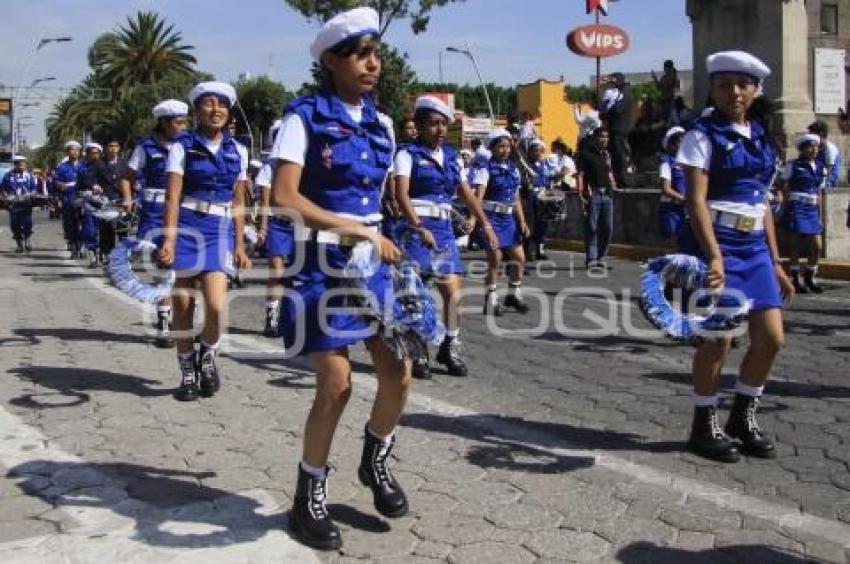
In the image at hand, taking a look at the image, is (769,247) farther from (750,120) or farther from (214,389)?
(214,389)

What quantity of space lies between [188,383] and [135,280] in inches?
35.2

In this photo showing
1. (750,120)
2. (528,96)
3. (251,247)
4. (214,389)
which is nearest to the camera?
(750,120)

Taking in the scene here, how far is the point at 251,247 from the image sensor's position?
32.5 feet

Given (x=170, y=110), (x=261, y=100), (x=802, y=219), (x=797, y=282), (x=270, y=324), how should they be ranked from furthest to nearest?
1. (x=261, y=100)
2. (x=797, y=282)
3. (x=802, y=219)
4. (x=270, y=324)
5. (x=170, y=110)

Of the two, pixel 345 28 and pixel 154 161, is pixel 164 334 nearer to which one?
pixel 154 161

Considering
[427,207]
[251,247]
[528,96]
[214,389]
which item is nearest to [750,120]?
[427,207]

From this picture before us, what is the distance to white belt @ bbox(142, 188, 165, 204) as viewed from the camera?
8578mm

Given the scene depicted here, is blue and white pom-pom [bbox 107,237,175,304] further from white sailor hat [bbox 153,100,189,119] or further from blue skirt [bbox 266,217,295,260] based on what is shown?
blue skirt [bbox 266,217,295,260]

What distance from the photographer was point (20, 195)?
20.7m

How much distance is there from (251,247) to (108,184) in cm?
829

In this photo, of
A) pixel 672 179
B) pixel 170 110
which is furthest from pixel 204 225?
pixel 672 179

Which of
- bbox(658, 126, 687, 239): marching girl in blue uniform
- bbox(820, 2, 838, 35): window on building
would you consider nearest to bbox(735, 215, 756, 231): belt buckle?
bbox(658, 126, 687, 239): marching girl in blue uniform

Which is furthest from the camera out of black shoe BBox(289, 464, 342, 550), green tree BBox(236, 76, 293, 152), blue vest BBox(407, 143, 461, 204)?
green tree BBox(236, 76, 293, 152)

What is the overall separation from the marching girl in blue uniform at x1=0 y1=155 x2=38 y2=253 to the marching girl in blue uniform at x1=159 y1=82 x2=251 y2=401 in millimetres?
15529
